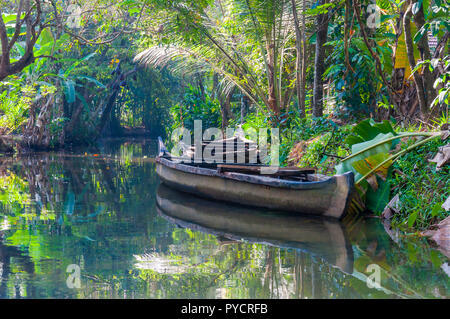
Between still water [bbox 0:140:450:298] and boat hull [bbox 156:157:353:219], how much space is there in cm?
17

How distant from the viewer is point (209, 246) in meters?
5.72

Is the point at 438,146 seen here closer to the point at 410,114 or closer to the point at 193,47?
the point at 410,114

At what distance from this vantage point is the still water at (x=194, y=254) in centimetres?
419

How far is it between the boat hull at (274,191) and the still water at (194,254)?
6.8 inches

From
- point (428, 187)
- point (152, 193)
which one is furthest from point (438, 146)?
point (152, 193)

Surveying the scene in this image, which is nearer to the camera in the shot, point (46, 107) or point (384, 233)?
point (384, 233)

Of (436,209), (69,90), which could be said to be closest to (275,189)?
(436,209)

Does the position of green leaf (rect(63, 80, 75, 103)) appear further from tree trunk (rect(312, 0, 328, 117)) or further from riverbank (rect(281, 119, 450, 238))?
riverbank (rect(281, 119, 450, 238))

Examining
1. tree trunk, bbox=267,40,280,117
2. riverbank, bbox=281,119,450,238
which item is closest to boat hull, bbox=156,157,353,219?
riverbank, bbox=281,119,450,238

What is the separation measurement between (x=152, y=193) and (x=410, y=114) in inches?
187

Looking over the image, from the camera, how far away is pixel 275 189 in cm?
722

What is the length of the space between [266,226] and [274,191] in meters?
0.71

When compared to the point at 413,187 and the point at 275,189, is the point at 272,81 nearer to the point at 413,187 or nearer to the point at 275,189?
the point at 275,189

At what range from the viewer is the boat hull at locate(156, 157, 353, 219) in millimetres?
6652
